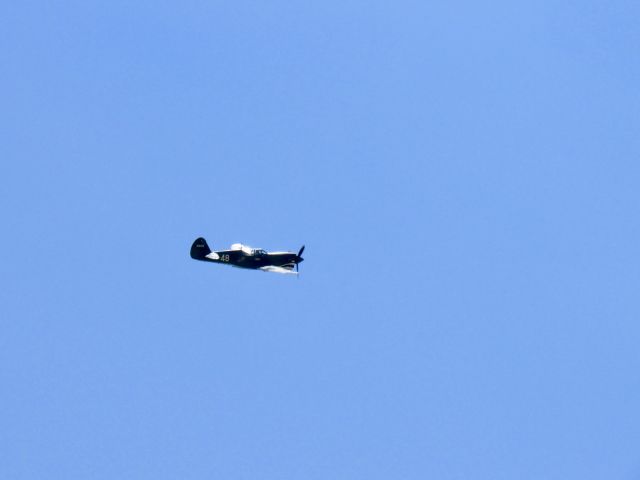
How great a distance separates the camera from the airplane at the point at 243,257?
151 m

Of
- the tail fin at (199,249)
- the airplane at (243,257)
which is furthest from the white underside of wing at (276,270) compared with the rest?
the tail fin at (199,249)

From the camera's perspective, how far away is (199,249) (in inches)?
5940

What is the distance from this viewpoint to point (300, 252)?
155750 millimetres

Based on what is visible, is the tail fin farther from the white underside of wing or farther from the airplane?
the white underside of wing

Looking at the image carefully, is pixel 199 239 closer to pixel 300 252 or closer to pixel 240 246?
pixel 240 246

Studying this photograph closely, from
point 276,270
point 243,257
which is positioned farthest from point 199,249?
point 276,270

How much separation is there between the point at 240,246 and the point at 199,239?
635cm

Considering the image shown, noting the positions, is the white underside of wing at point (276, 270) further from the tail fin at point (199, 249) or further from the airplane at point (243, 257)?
the tail fin at point (199, 249)

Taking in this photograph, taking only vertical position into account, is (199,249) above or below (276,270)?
above

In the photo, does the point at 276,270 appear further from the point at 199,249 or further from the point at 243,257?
the point at 199,249

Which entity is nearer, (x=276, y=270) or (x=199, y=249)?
(x=199, y=249)

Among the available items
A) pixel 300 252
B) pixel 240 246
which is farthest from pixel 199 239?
pixel 300 252

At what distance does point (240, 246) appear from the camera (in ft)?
500

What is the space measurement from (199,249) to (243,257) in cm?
671
